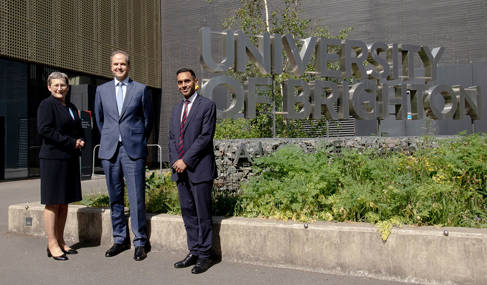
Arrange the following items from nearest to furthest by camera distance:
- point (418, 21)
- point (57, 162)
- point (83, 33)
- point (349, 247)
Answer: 1. point (349, 247)
2. point (57, 162)
3. point (83, 33)
4. point (418, 21)

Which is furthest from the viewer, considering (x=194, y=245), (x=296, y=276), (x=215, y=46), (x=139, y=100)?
(x=215, y=46)

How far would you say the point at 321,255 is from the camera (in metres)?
3.92

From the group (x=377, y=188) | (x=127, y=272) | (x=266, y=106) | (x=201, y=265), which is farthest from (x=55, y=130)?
(x=266, y=106)

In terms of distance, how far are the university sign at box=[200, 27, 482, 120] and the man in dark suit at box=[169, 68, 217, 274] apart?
3630 millimetres

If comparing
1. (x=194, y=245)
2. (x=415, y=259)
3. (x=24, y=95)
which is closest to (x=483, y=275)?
(x=415, y=259)

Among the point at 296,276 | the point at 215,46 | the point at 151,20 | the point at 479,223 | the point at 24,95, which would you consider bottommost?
the point at 296,276

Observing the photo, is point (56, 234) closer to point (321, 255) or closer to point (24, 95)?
point (321, 255)

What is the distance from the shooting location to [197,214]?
13.5ft

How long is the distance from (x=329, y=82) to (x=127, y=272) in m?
6.57

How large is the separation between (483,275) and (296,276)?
151 centimetres

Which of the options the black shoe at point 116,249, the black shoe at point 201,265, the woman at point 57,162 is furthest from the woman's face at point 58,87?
the black shoe at point 201,265

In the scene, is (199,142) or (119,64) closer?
(199,142)

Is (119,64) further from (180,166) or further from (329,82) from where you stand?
(329,82)

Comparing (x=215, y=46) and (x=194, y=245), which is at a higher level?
(x=215, y=46)
